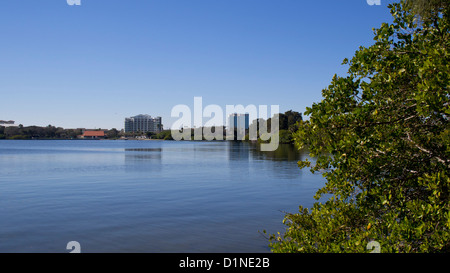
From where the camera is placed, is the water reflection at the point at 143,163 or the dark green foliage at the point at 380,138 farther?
the water reflection at the point at 143,163

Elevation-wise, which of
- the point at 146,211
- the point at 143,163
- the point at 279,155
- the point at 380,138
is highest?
the point at 380,138

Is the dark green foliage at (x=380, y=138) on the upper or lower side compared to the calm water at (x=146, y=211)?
upper

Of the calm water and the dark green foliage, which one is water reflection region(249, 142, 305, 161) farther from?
the dark green foliage

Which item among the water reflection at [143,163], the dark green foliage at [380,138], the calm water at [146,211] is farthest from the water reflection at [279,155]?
the dark green foliage at [380,138]

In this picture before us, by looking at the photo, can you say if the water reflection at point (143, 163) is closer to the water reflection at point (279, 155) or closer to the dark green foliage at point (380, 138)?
the water reflection at point (279, 155)

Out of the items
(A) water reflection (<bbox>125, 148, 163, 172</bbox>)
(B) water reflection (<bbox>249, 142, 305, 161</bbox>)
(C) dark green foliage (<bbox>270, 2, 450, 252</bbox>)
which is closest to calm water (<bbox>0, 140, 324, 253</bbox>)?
(C) dark green foliage (<bbox>270, 2, 450, 252</bbox>)

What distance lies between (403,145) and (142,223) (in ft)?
44.9

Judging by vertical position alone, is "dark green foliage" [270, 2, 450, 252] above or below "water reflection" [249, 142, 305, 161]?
above

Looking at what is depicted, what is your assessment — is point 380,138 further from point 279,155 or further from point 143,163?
point 279,155

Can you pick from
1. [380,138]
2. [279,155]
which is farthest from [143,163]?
[380,138]

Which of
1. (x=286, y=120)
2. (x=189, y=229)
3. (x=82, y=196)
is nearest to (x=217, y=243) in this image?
(x=189, y=229)

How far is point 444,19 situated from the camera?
766cm
